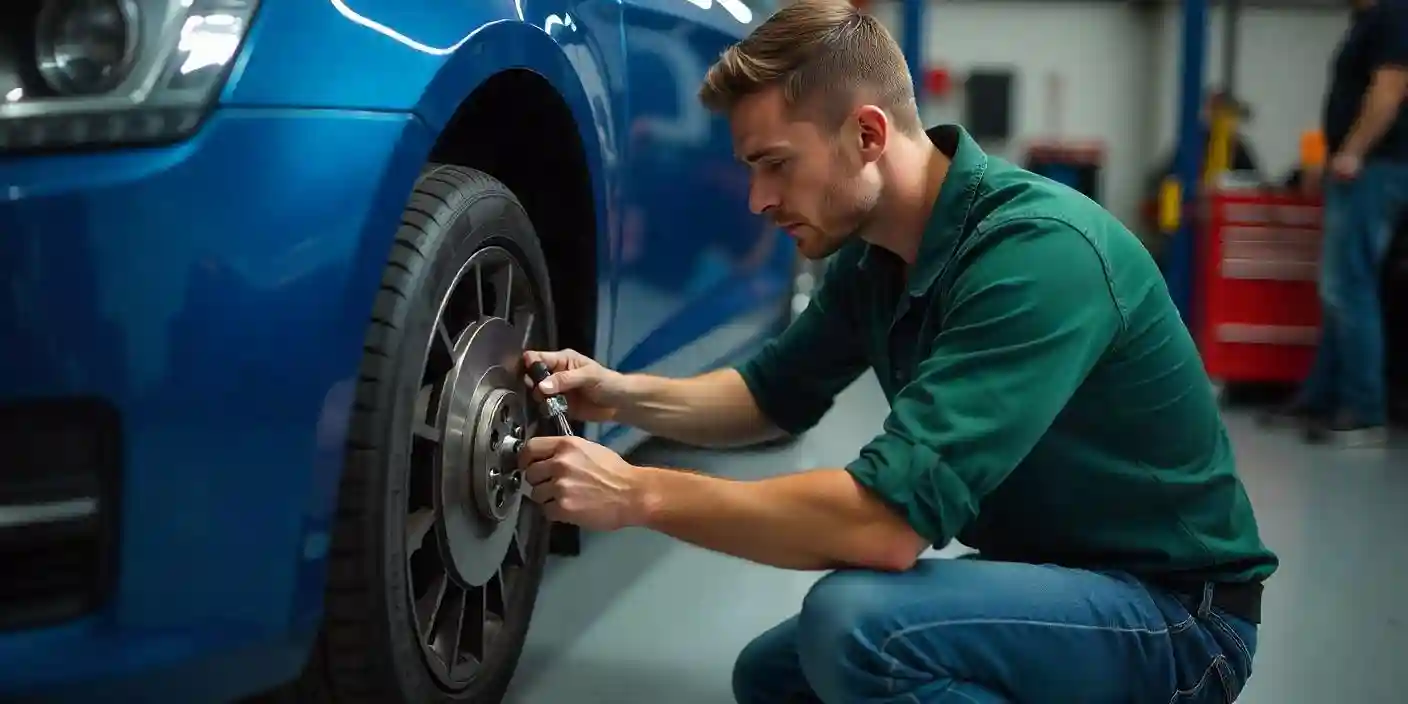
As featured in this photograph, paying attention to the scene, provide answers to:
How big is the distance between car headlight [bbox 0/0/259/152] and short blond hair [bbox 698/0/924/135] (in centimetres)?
50

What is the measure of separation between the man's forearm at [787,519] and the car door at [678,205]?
17.7 inches

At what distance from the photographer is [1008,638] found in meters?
1.24

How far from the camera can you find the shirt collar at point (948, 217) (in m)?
1.27

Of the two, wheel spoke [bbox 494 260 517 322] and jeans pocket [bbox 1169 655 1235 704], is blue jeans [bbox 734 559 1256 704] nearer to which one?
jeans pocket [bbox 1169 655 1235 704]

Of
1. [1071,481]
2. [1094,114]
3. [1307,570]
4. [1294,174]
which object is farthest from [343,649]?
[1094,114]

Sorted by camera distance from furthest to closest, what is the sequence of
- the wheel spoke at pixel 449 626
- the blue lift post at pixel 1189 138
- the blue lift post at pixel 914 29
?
the blue lift post at pixel 914 29
the blue lift post at pixel 1189 138
the wheel spoke at pixel 449 626

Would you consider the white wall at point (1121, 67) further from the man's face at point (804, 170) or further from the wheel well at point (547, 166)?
the man's face at point (804, 170)

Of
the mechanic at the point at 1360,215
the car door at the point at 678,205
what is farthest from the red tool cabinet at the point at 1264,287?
the car door at the point at 678,205

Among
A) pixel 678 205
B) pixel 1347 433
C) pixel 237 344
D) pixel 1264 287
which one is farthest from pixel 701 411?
pixel 1264 287

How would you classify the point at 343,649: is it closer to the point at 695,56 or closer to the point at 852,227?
the point at 852,227

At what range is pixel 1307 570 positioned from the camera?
7.17 feet

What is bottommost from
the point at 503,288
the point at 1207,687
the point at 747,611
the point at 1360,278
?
the point at 747,611

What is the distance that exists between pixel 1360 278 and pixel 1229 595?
2.59 meters

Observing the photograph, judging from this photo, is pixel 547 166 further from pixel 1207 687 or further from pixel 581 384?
pixel 1207 687
